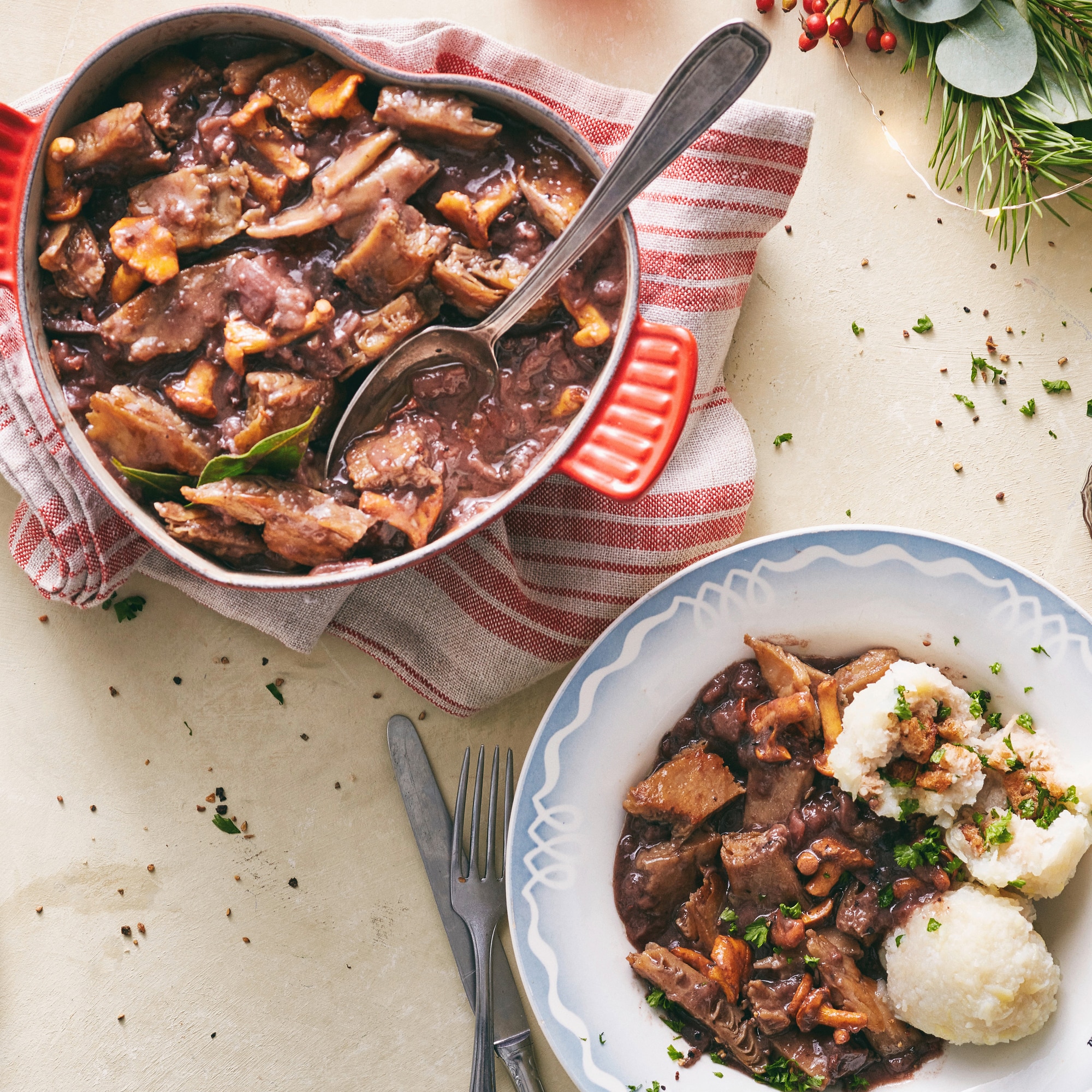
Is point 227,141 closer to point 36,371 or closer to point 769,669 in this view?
point 36,371

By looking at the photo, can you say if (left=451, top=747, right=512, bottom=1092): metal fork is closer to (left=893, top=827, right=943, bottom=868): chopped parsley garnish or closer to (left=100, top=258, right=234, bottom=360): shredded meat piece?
(left=893, top=827, right=943, bottom=868): chopped parsley garnish

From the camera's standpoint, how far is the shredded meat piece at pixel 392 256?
2.09 meters

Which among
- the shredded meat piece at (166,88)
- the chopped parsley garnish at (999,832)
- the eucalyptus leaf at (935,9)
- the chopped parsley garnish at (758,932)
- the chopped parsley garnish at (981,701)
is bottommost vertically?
the chopped parsley garnish at (758,932)

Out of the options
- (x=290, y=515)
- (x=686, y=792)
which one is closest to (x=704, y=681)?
(x=686, y=792)

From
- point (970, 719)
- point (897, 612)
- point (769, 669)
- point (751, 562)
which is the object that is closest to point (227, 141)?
point (751, 562)

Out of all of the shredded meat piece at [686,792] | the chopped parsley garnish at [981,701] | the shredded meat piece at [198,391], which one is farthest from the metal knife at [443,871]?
the chopped parsley garnish at [981,701]

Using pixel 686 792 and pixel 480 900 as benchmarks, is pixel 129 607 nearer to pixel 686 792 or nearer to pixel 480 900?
pixel 480 900

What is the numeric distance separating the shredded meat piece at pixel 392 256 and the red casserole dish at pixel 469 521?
11.8 inches

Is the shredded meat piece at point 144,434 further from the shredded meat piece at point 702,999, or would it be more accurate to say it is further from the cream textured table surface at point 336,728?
the shredded meat piece at point 702,999

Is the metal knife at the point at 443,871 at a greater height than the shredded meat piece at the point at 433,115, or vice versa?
the shredded meat piece at the point at 433,115

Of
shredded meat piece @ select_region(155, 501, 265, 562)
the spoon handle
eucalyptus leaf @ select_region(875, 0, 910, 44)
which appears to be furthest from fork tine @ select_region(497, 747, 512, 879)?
eucalyptus leaf @ select_region(875, 0, 910, 44)

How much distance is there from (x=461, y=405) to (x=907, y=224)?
1432 millimetres

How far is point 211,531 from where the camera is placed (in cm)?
211

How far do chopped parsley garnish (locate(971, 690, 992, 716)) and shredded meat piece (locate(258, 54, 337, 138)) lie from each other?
7.03 ft
